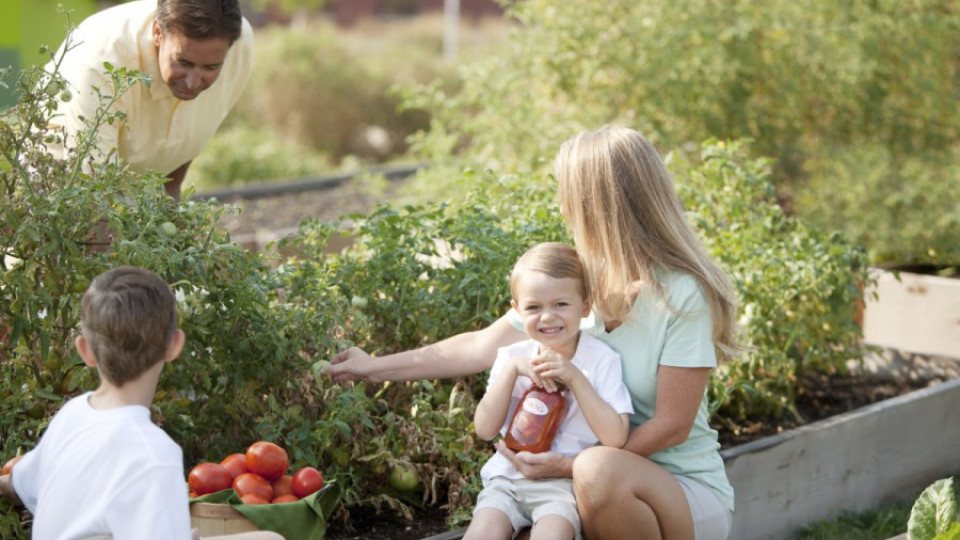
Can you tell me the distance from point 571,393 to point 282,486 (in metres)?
0.79

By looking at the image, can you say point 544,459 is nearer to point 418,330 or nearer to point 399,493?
point 399,493

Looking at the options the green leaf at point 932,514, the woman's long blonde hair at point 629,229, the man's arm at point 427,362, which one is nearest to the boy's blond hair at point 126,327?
the man's arm at point 427,362

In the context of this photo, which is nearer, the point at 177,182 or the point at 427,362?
the point at 427,362

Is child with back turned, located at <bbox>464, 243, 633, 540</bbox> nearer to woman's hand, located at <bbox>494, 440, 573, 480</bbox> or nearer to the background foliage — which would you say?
woman's hand, located at <bbox>494, 440, 573, 480</bbox>

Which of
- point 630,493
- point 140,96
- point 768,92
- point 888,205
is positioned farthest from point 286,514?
point 768,92

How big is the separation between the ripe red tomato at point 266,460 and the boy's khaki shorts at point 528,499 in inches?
21.1

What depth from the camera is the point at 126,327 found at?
2.48m

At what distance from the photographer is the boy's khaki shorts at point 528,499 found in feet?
10.4

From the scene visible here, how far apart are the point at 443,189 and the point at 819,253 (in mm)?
2511

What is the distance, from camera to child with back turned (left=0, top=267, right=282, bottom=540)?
238 cm

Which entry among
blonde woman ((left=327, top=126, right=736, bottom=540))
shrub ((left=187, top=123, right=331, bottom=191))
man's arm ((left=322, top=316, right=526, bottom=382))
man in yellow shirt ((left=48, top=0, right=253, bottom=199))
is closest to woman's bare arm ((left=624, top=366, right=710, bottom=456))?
blonde woman ((left=327, top=126, right=736, bottom=540))

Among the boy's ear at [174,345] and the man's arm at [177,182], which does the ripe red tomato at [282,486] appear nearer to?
the boy's ear at [174,345]

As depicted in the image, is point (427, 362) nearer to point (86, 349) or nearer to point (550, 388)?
point (550, 388)

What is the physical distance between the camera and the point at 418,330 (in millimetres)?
4230
